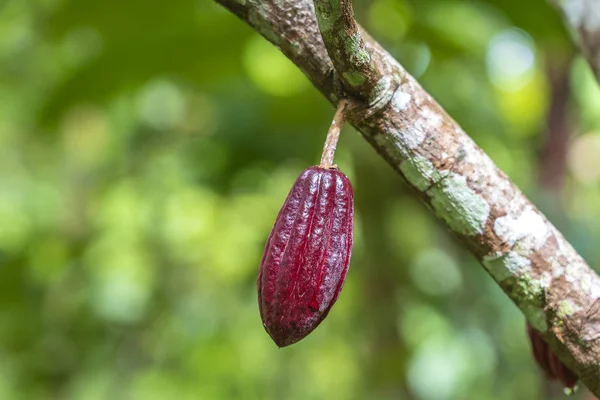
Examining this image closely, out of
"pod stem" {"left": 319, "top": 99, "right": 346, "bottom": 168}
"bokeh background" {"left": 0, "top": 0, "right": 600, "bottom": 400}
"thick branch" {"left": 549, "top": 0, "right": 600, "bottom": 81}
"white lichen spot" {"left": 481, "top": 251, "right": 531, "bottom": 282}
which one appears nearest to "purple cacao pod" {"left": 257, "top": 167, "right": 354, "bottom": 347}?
"pod stem" {"left": 319, "top": 99, "right": 346, "bottom": 168}

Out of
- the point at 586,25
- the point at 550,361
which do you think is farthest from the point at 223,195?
the point at 550,361

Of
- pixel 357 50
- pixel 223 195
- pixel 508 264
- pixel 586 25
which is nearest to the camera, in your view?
pixel 357 50

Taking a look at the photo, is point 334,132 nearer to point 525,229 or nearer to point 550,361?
point 525,229

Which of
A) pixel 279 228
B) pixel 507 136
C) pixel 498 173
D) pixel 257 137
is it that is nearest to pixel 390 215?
pixel 257 137

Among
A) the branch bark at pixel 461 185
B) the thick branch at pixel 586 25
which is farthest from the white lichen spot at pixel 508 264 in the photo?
the thick branch at pixel 586 25

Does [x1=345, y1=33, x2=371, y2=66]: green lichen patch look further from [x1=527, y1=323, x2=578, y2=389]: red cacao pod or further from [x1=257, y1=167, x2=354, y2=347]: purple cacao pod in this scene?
[x1=527, y1=323, x2=578, y2=389]: red cacao pod

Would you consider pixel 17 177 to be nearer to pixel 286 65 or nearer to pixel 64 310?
pixel 64 310
